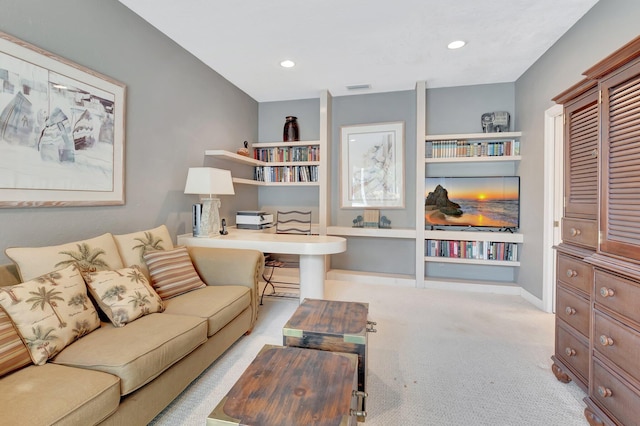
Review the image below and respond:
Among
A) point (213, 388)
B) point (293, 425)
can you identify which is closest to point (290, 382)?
point (293, 425)

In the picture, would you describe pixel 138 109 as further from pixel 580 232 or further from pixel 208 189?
pixel 580 232

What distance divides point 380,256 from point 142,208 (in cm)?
304

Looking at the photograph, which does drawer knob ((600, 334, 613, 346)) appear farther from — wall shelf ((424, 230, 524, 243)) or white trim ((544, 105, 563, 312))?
wall shelf ((424, 230, 524, 243))

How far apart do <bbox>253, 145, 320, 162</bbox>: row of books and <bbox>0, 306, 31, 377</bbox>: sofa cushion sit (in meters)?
3.48

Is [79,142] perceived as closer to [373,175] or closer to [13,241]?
[13,241]

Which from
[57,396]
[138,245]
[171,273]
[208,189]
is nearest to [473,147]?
[208,189]

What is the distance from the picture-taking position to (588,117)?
5.48ft

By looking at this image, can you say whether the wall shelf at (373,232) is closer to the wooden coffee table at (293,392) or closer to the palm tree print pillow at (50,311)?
the wooden coffee table at (293,392)

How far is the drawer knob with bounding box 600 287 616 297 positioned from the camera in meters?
1.38

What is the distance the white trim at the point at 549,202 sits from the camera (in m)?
2.91

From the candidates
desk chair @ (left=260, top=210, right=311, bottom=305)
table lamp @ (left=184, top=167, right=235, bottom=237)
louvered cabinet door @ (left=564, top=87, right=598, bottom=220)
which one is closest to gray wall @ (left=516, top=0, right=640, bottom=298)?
louvered cabinet door @ (left=564, top=87, right=598, bottom=220)

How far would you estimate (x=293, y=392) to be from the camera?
3.37 feet

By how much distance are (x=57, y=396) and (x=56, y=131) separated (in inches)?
63.8

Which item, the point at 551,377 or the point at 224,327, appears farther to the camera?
the point at 224,327
